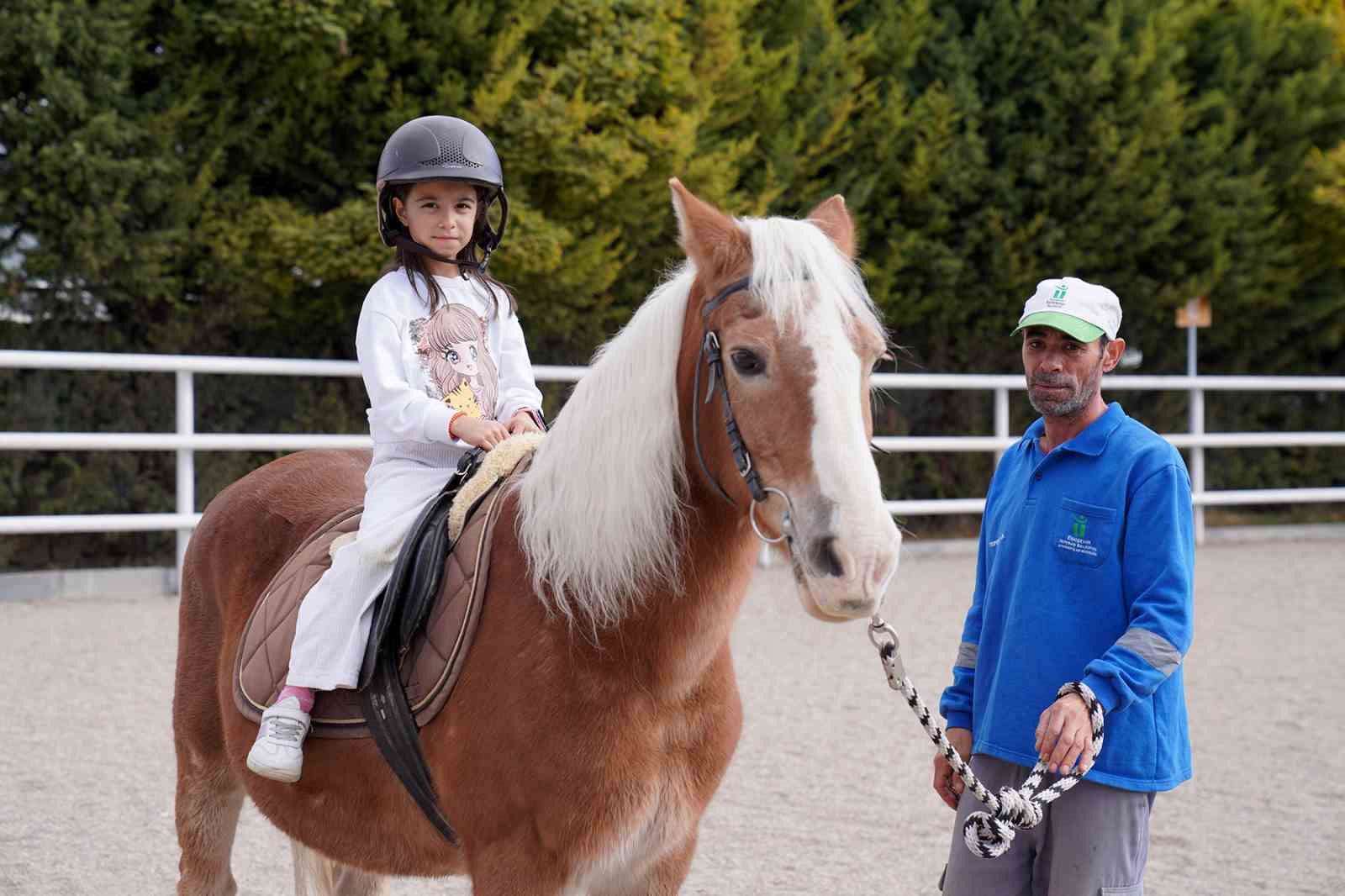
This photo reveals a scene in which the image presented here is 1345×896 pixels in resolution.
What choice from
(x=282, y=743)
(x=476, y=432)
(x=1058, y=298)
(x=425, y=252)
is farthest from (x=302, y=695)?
(x=1058, y=298)

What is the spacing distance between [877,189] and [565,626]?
36.9 ft

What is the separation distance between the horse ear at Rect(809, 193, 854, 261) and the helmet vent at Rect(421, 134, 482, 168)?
2.97 ft

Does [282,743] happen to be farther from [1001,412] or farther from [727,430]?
[1001,412]

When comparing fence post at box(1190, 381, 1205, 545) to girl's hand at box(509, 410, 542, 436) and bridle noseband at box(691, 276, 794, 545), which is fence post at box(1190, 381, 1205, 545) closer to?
girl's hand at box(509, 410, 542, 436)

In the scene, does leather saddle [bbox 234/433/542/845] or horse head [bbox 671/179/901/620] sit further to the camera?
leather saddle [bbox 234/433/542/845]

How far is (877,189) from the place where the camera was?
13.1m

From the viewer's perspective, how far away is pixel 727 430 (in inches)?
87.1

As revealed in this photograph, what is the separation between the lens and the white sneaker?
106 inches

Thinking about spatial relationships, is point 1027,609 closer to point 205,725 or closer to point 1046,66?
point 205,725

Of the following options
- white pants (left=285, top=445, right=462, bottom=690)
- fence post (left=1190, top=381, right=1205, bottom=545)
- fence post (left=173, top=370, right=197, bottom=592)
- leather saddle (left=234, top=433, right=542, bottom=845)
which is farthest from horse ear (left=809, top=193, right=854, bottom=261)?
fence post (left=1190, top=381, right=1205, bottom=545)

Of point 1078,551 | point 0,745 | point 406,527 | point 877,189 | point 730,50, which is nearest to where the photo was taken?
point 1078,551

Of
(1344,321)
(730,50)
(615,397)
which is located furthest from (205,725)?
(1344,321)

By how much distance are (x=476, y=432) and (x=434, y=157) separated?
694 millimetres

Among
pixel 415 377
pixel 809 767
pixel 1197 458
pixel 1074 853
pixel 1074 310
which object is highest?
pixel 1074 310
